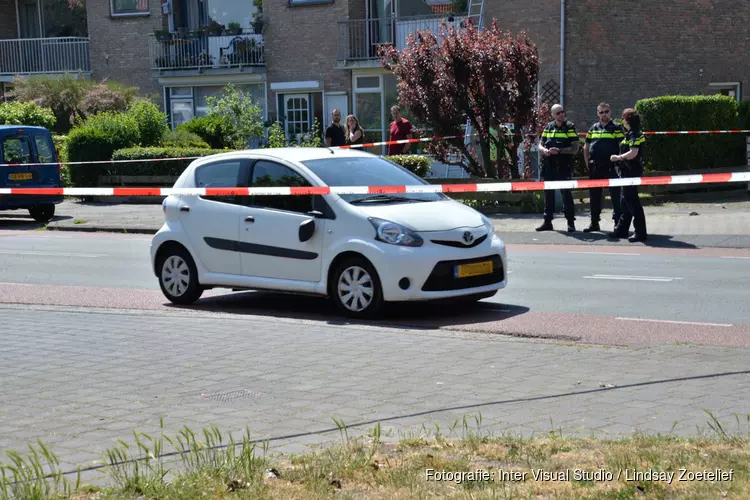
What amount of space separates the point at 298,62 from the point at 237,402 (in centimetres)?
2783

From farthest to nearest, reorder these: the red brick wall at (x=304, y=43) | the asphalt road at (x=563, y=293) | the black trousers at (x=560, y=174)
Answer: the red brick wall at (x=304, y=43), the black trousers at (x=560, y=174), the asphalt road at (x=563, y=293)

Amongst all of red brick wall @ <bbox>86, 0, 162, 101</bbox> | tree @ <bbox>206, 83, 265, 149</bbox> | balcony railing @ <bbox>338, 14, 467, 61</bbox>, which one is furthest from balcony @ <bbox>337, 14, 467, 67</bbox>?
red brick wall @ <bbox>86, 0, 162, 101</bbox>

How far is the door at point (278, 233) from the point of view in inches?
409

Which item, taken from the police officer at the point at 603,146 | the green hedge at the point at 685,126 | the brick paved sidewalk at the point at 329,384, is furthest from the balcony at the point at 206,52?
the brick paved sidewalk at the point at 329,384

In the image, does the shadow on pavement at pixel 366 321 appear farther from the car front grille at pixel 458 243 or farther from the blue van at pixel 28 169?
the blue van at pixel 28 169

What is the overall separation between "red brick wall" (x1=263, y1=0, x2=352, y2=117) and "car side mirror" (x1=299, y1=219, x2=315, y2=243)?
2305 cm

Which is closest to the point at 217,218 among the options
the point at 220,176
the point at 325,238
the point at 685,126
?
the point at 220,176

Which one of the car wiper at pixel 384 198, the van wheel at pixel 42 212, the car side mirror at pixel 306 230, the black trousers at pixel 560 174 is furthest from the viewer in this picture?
the van wheel at pixel 42 212

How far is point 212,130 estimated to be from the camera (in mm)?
30609

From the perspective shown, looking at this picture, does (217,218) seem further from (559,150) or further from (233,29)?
(233,29)

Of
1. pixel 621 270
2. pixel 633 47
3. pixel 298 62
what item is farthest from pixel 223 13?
pixel 621 270

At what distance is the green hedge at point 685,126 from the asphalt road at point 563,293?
8640 millimetres

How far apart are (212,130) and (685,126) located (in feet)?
43.5

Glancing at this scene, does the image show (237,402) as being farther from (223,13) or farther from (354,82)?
(223,13)
